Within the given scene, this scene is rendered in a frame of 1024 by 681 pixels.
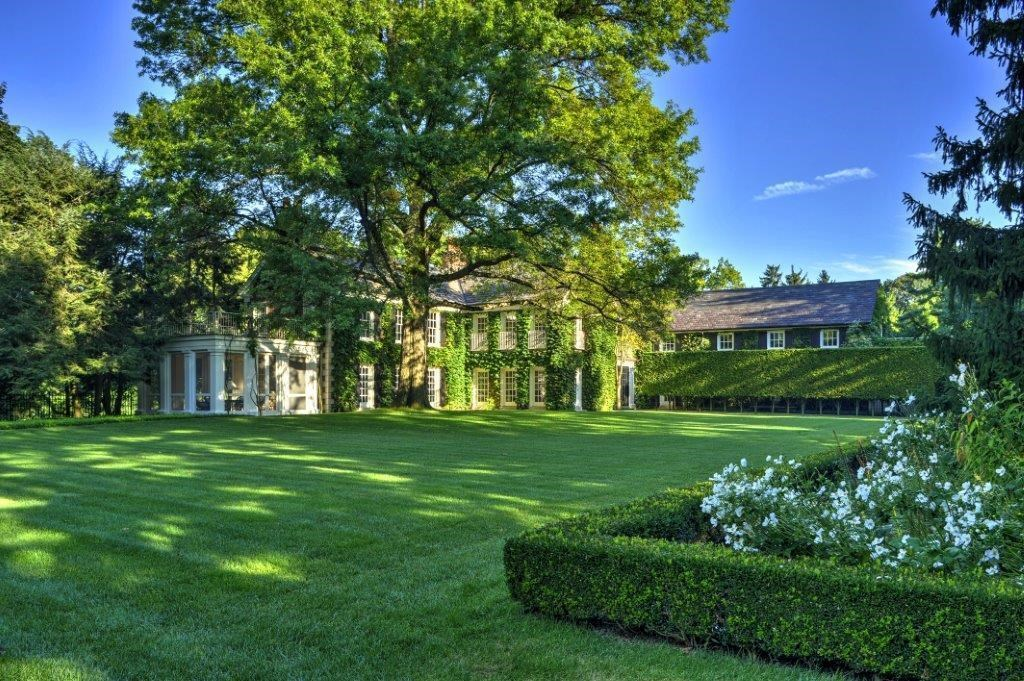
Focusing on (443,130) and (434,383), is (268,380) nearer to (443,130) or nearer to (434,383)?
(434,383)

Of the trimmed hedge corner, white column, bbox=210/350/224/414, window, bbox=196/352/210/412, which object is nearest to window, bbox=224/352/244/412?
white column, bbox=210/350/224/414

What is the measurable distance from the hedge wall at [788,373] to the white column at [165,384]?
918 inches

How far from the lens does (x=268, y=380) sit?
93.4 ft

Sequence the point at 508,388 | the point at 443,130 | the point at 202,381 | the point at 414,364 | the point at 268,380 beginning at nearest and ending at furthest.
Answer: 1. the point at 443,130
2. the point at 414,364
3. the point at 202,381
4. the point at 268,380
5. the point at 508,388

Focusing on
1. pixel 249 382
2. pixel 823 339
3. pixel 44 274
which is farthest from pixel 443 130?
pixel 823 339

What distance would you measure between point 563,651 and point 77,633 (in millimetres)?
2763

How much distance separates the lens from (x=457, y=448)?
1463cm

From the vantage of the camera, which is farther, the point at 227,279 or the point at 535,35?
the point at 227,279

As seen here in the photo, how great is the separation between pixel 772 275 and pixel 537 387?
60268 millimetres

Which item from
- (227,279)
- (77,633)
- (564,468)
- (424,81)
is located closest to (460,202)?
(424,81)

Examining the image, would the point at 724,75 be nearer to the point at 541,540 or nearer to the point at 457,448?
the point at 457,448

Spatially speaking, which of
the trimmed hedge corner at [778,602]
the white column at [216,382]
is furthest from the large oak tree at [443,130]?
the trimmed hedge corner at [778,602]

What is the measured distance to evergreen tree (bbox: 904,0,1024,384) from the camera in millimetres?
9141

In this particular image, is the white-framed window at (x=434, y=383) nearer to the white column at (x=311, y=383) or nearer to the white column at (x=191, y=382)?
the white column at (x=311, y=383)
